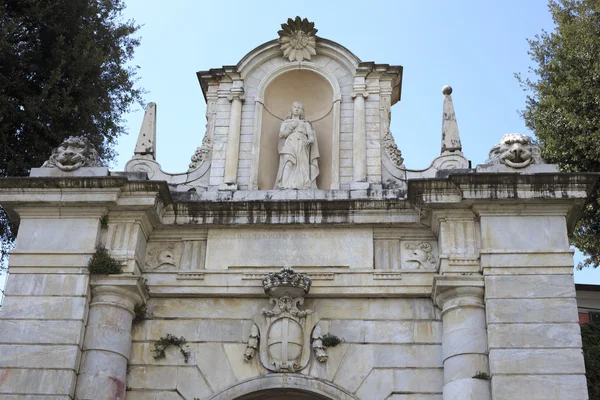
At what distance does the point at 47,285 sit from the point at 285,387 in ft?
11.9

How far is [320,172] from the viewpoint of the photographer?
1416cm

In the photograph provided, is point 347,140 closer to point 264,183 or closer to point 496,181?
point 264,183

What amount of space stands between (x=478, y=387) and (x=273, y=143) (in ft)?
18.6

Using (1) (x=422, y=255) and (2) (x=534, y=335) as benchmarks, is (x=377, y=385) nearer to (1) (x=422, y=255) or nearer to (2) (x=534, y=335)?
(1) (x=422, y=255)

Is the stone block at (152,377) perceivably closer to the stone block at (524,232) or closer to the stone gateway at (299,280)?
the stone gateway at (299,280)

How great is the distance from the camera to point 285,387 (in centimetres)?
1176

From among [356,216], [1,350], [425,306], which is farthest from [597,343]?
[1,350]

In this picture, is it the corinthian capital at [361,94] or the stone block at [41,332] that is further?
the corinthian capital at [361,94]

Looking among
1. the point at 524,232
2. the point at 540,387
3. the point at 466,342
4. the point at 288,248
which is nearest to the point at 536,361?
the point at 540,387

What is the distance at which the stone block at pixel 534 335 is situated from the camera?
11.2 metres

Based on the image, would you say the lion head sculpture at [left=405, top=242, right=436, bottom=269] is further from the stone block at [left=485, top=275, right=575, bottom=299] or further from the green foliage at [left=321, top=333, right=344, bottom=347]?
the green foliage at [left=321, top=333, right=344, bottom=347]

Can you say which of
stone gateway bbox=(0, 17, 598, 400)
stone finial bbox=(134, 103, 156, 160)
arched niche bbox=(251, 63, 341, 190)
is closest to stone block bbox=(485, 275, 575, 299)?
stone gateway bbox=(0, 17, 598, 400)

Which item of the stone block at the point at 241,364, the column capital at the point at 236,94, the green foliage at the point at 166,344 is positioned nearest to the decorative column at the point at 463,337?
the stone block at the point at 241,364

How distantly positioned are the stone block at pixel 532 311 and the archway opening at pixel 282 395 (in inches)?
101
